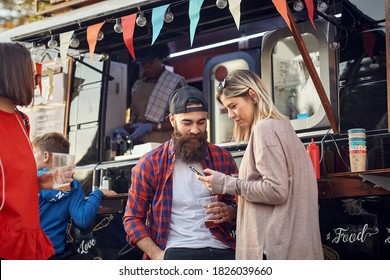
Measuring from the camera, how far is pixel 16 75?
3158 mm

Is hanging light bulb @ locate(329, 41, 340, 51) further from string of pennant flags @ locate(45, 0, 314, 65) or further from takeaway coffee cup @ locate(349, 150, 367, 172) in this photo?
takeaway coffee cup @ locate(349, 150, 367, 172)

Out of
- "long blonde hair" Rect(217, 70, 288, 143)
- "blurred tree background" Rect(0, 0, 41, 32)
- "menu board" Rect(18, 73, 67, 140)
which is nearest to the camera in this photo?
"long blonde hair" Rect(217, 70, 288, 143)

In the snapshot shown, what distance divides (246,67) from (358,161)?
7.32 ft

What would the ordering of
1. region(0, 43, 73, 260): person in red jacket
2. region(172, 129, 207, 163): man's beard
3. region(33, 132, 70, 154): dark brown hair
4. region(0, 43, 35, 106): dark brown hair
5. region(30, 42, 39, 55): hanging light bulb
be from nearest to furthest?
region(0, 43, 73, 260): person in red jacket → region(0, 43, 35, 106): dark brown hair → region(172, 129, 207, 163): man's beard → region(33, 132, 70, 154): dark brown hair → region(30, 42, 39, 55): hanging light bulb

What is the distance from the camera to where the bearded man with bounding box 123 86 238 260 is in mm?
3918

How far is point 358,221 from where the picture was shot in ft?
14.6

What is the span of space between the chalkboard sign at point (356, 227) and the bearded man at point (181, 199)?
805 millimetres

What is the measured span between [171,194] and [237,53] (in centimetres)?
270

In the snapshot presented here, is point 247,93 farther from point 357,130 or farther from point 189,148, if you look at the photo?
point 357,130

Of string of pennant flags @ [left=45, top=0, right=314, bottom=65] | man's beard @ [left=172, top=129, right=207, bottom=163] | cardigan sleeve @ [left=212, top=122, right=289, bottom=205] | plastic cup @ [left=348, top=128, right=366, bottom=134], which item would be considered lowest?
cardigan sleeve @ [left=212, top=122, right=289, bottom=205]

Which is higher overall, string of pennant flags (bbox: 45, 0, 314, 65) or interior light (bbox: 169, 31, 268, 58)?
interior light (bbox: 169, 31, 268, 58)

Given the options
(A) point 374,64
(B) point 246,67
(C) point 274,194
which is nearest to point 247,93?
(C) point 274,194

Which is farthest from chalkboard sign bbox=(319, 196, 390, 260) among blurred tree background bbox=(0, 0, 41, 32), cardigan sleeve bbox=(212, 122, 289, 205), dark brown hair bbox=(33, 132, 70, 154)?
blurred tree background bbox=(0, 0, 41, 32)
